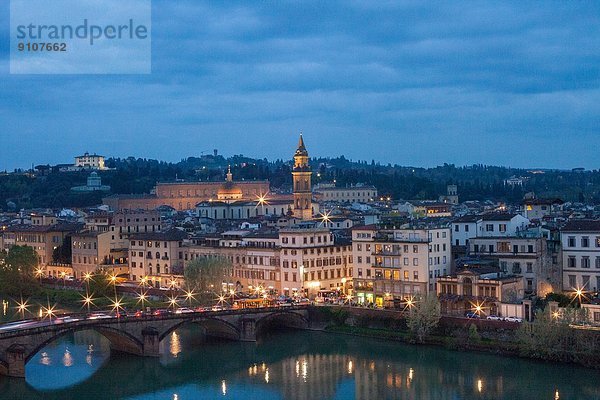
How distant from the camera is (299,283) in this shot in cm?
4906

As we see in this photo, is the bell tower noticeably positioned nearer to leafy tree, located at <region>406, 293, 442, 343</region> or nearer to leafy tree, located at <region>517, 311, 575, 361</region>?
leafy tree, located at <region>406, 293, 442, 343</region>

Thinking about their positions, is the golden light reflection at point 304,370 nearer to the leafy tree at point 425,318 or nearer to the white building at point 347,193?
the leafy tree at point 425,318

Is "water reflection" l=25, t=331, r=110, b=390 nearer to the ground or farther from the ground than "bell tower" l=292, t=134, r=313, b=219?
nearer to the ground

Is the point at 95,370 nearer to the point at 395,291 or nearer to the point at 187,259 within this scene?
the point at 395,291

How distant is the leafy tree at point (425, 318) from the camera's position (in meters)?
39.6

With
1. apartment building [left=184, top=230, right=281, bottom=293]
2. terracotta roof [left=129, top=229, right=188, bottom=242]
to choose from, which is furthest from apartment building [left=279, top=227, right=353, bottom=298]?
terracotta roof [left=129, top=229, right=188, bottom=242]

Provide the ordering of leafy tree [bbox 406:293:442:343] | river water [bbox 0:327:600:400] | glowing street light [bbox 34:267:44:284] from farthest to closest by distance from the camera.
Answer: glowing street light [bbox 34:267:44:284] → leafy tree [bbox 406:293:442:343] → river water [bbox 0:327:600:400]

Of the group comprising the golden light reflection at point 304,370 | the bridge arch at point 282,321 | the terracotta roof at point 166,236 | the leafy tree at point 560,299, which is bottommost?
the golden light reflection at point 304,370

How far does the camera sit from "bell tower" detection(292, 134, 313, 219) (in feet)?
244

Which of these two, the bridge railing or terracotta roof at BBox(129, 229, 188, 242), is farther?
terracotta roof at BBox(129, 229, 188, 242)

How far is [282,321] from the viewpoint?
151 ft

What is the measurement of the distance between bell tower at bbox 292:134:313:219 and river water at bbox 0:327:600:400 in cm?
3260

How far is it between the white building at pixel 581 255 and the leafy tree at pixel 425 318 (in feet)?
24.4

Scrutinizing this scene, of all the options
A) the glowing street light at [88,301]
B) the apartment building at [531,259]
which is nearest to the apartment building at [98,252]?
the glowing street light at [88,301]
